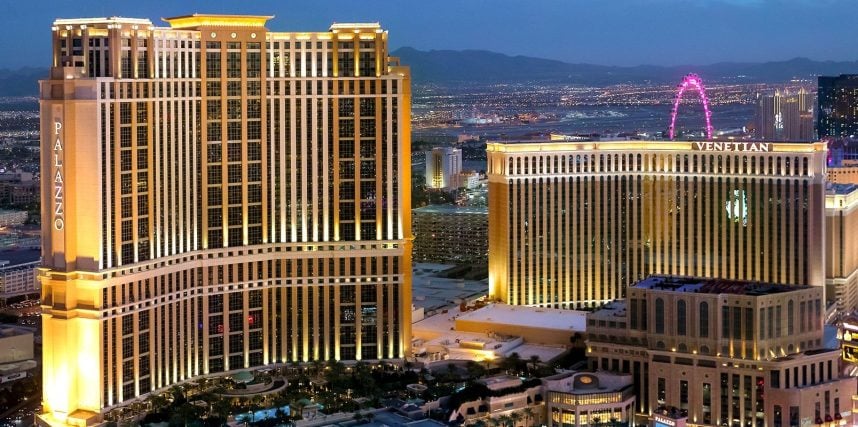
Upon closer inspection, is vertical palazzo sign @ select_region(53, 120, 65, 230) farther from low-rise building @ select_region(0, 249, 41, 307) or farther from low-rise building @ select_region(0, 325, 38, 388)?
low-rise building @ select_region(0, 249, 41, 307)

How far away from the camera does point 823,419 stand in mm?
96812

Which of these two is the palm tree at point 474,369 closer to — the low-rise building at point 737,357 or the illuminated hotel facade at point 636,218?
the low-rise building at point 737,357

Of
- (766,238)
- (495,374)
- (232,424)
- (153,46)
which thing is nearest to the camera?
(232,424)

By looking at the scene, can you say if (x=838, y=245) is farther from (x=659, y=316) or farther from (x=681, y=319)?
(x=681, y=319)

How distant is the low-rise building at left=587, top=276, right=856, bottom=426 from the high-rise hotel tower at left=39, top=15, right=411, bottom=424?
20781mm

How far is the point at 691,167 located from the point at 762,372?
38.4 m

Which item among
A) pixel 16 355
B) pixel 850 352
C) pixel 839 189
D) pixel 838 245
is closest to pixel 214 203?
pixel 16 355

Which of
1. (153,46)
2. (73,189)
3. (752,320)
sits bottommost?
(752,320)

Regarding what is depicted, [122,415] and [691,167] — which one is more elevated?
[691,167]

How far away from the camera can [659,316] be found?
10075 centimetres

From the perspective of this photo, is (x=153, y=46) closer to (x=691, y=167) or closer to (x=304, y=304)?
(x=304, y=304)

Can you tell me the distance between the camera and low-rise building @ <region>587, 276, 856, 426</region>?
9656cm

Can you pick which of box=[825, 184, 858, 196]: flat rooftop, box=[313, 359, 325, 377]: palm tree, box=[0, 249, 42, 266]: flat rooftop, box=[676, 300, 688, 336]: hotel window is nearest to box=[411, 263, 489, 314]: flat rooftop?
box=[313, 359, 325, 377]: palm tree

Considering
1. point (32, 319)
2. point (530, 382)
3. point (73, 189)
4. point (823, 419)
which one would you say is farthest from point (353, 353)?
point (32, 319)
